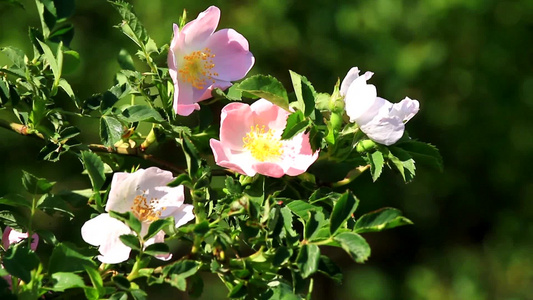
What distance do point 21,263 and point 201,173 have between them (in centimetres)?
17

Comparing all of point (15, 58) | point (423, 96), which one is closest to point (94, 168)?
point (15, 58)

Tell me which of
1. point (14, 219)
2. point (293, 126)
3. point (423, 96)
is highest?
point (293, 126)

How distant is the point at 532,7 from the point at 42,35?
8.44 feet

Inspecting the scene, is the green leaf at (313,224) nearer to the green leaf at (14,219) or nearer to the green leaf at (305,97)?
the green leaf at (305,97)

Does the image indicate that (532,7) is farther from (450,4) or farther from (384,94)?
(384,94)

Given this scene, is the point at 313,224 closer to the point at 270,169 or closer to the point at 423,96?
Answer: the point at 270,169

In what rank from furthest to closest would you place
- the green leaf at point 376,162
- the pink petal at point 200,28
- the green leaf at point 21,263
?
the pink petal at point 200,28 < the green leaf at point 376,162 < the green leaf at point 21,263

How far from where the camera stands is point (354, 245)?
682 mm

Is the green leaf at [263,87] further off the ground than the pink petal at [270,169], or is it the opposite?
the green leaf at [263,87]

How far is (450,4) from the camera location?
2.86m

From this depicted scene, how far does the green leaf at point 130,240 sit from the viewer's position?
0.69 meters

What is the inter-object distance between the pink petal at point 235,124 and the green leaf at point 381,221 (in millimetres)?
185

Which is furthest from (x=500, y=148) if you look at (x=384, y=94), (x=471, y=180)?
(x=384, y=94)

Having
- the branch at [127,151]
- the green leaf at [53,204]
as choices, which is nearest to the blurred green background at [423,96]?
the branch at [127,151]
